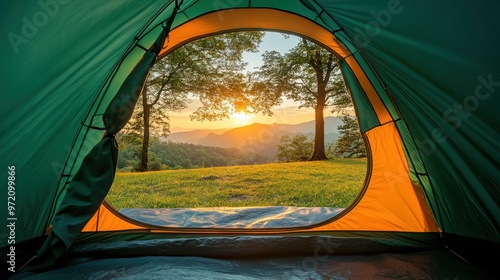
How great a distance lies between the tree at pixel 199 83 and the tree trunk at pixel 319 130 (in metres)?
2.85

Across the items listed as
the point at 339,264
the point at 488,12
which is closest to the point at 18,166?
the point at 339,264

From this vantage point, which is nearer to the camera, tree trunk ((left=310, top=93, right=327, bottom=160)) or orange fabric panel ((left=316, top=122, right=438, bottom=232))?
orange fabric panel ((left=316, top=122, right=438, bottom=232))

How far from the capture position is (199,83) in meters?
10.6

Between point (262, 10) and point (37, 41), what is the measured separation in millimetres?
1570

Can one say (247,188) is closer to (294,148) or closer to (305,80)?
(305,80)

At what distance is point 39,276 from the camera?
155 centimetres

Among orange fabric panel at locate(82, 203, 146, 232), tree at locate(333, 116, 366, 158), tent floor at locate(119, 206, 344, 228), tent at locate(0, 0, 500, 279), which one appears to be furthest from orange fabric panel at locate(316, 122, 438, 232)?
tree at locate(333, 116, 366, 158)

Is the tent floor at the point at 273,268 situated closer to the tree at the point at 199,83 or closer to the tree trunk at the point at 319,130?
the tree trunk at the point at 319,130

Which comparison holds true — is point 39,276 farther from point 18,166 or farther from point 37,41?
point 37,41

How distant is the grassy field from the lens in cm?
522

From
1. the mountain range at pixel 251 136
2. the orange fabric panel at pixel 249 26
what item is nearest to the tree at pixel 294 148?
the mountain range at pixel 251 136

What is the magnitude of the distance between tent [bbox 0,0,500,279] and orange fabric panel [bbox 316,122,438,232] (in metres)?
0.02

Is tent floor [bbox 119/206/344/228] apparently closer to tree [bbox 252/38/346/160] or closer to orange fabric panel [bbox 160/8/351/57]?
orange fabric panel [bbox 160/8/351/57]

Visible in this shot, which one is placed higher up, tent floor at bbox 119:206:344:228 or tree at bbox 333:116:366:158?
tree at bbox 333:116:366:158
